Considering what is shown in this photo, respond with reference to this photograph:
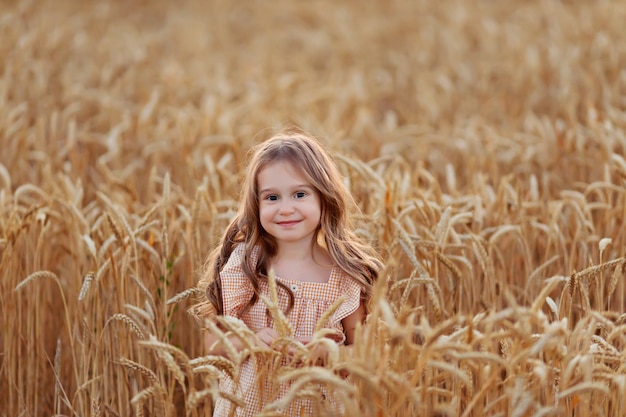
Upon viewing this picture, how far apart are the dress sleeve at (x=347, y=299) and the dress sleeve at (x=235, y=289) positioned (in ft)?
0.72

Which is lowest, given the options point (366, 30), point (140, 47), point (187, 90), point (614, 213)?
point (614, 213)

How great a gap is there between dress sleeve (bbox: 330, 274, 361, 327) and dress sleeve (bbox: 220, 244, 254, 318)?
0.22 m

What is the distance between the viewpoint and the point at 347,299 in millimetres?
2045

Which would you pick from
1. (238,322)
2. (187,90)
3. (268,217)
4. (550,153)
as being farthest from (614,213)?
(187,90)

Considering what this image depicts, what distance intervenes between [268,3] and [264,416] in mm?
8574

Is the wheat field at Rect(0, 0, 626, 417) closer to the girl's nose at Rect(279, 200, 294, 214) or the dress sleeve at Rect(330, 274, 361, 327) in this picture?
the dress sleeve at Rect(330, 274, 361, 327)

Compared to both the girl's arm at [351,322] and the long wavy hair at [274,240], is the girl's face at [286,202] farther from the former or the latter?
the girl's arm at [351,322]

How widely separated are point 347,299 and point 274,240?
246 mm

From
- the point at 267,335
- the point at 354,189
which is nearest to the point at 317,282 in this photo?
the point at 267,335

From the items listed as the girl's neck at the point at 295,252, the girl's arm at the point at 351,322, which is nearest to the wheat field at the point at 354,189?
the girl's arm at the point at 351,322

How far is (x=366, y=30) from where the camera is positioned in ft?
26.2

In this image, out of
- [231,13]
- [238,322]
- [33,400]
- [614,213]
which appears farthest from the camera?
[231,13]

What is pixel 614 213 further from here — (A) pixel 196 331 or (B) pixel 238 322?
(B) pixel 238 322

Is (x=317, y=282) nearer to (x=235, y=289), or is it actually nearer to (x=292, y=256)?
(x=292, y=256)
